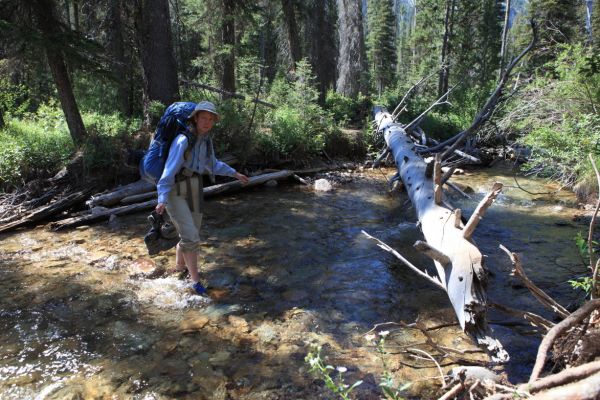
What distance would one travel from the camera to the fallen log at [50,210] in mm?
7979

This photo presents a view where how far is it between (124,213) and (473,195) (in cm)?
843

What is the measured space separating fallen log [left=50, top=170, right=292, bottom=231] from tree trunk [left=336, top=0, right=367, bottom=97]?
11408 millimetres

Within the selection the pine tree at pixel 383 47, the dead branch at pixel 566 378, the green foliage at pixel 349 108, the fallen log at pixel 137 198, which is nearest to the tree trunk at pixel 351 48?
the green foliage at pixel 349 108

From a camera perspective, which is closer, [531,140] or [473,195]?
[531,140]

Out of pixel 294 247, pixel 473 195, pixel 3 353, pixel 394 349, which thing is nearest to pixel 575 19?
pixel 473 195

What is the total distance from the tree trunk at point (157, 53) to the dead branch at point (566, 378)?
11.1m

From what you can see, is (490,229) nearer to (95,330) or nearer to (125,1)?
(95,330)

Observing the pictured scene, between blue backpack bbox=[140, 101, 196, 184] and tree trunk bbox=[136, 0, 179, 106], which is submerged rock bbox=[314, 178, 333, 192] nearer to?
tree trunk bbox=[136, 0, 179, 106]

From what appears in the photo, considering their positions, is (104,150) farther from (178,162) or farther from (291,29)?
(291,29)

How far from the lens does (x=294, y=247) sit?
7.13m

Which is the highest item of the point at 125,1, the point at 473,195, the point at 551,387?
the point at 125,1

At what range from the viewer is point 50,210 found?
27.8 ft

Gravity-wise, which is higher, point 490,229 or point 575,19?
point 575,19

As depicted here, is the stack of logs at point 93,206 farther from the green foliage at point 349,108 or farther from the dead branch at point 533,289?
the green foliage at point 349,108
